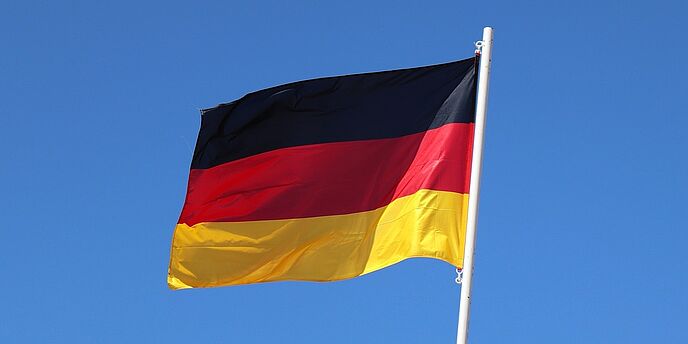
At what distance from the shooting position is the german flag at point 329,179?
1766cm

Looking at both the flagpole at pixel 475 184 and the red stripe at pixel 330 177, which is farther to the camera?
the red stripe at pixel 330 177

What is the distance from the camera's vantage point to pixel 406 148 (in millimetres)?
18375

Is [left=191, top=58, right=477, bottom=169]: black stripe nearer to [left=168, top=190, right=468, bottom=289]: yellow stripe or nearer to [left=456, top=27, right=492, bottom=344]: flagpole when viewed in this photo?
[left=456, top=27, right=492, bottom=344]: flagpole

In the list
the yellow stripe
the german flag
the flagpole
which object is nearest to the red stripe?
the german flag

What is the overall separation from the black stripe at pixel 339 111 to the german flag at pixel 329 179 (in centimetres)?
1

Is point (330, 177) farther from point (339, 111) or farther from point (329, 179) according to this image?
point (339, 111)

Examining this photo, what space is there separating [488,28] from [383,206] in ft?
9.28

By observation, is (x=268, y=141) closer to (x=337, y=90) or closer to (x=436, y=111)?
(x=337, y=90)

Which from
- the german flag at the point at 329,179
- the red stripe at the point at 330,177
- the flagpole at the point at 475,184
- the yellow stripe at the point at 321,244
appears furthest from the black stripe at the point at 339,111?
the yellow stripe at the point at 321,244

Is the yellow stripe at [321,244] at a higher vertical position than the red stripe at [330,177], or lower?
lower

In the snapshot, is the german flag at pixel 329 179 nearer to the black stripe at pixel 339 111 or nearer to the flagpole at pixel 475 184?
the black stripe at pixel 339 111

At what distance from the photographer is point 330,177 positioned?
18.8 m

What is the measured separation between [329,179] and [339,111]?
1.05 metres

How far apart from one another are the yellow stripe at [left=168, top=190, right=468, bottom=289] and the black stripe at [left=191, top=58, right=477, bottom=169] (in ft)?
3.94
